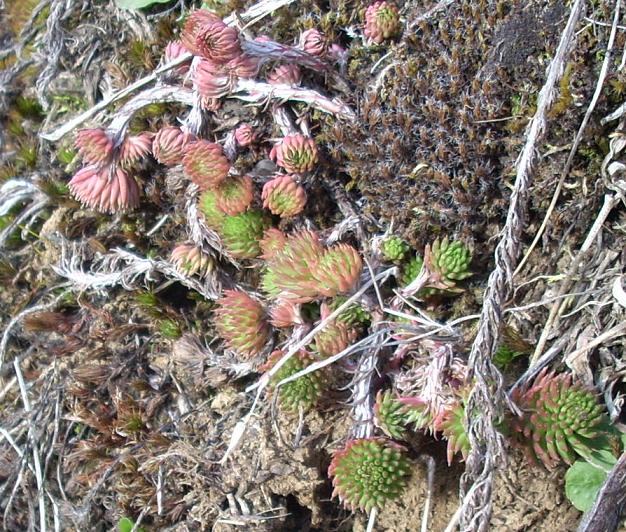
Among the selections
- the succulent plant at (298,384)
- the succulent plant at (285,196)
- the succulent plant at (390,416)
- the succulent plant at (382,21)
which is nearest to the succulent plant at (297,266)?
the succulent plant at (285,196)

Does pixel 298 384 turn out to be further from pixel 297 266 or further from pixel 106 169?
pixel 106 169

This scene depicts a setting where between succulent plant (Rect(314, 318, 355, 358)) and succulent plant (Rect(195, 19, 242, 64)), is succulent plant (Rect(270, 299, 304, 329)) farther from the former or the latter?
succulent plant (Rect(195, 19, 242, 64))

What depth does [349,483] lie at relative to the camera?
2504 millimetres

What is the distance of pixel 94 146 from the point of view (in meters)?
3.16

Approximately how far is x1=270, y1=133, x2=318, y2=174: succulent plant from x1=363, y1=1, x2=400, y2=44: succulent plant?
53 cm

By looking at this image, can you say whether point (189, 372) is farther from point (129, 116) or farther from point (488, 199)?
point (488, 199)

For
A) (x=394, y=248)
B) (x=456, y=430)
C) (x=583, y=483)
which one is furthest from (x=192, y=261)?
(x=583, y=483)

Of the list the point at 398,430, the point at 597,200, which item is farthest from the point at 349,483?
the point at 597,200

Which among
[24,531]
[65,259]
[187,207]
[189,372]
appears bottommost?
[24,531]

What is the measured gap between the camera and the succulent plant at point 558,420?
2350 mm

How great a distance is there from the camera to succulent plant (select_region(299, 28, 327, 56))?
2.97 m

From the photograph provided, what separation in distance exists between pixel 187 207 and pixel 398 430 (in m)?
1.44

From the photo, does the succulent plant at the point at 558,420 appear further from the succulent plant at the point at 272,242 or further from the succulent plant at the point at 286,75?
the succulent plant at the point at 286,75

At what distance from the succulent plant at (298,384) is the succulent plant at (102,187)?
1125 mm
